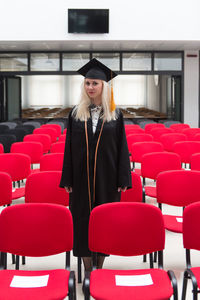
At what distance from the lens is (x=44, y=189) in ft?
13.3

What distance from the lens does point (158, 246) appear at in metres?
2.96

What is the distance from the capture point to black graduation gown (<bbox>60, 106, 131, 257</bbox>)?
3277mm

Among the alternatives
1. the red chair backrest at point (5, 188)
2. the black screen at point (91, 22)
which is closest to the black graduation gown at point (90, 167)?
the red chair backrest at point (5, 188)

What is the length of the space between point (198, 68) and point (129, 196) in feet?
41.1

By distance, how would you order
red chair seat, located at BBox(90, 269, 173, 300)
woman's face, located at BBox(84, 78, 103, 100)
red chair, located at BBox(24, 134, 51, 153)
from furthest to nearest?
red chair, located at BBox(24, 134, 51, 153) → woman's face, located at BBox(84, 78, 103, 100) → red chair seat, located at BBox(90, 269, 173, 300)

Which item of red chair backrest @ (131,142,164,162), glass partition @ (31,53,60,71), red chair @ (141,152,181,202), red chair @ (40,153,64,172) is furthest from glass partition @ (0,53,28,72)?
red chair @ (141,152,181,202)

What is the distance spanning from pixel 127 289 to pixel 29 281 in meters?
0.64

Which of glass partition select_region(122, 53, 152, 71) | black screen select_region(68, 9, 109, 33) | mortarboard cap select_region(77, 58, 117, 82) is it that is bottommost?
mortarboard cap select_region(77, 58, 117, 82)

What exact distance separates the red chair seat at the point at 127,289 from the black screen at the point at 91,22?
1066 cm

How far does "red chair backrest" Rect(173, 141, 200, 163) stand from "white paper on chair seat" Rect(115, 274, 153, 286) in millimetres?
4312

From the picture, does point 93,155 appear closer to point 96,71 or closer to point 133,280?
point 96,71

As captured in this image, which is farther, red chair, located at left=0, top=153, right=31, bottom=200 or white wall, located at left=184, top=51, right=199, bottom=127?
white wall, located at left=184, top=51, right=199, bottom=127

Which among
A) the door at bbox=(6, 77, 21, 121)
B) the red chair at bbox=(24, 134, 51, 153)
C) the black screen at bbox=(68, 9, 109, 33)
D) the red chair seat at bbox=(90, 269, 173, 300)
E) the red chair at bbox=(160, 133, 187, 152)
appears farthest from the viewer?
the door at bbox=(6, 77, 21, 121)

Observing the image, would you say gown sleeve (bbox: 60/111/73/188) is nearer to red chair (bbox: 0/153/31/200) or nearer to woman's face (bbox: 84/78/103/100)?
woman's face (bbox: 84/78/103/100)
